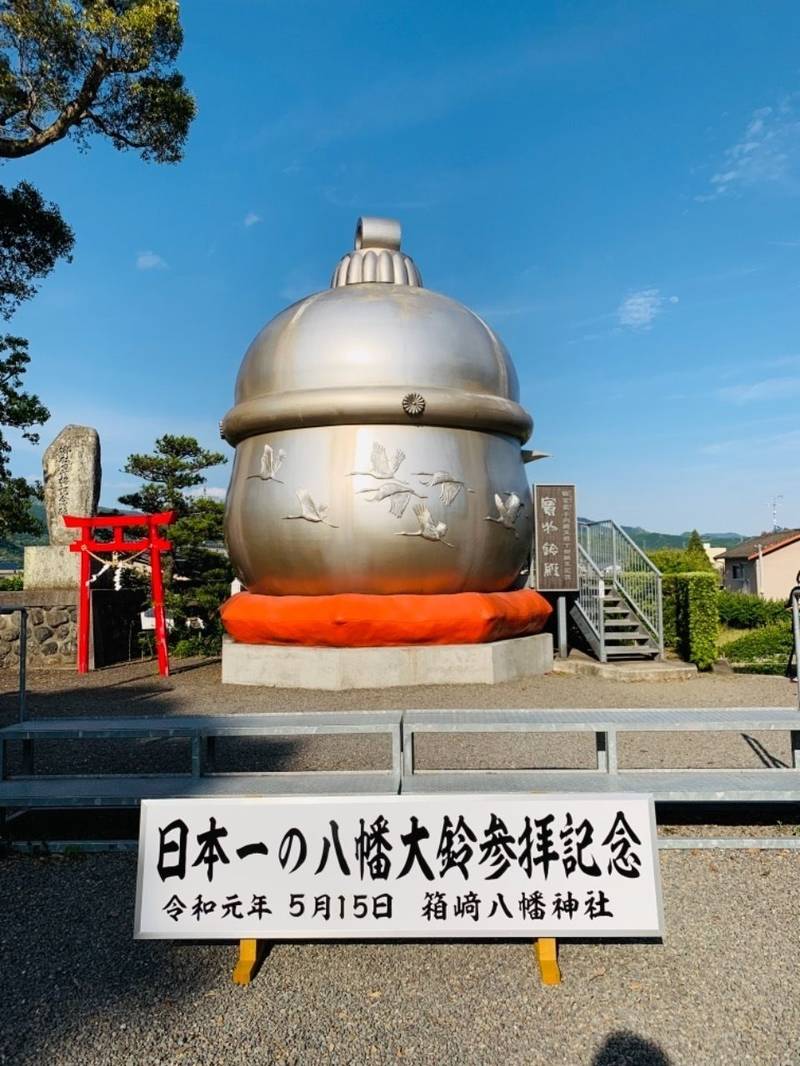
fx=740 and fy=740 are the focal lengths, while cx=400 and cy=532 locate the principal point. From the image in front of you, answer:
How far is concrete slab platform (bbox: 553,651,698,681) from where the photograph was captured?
13.0 meters

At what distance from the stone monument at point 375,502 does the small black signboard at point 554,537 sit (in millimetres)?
1557

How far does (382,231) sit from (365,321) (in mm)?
3175

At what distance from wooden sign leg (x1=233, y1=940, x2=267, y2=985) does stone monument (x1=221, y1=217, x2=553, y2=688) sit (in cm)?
848

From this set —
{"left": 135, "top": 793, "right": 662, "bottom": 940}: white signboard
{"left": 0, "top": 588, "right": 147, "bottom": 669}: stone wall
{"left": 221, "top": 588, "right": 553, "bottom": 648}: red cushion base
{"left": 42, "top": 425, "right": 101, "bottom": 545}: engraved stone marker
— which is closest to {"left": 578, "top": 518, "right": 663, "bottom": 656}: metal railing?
{"left": 221, "top": 588, "right": 553, "bottom": 648}: red cushion base

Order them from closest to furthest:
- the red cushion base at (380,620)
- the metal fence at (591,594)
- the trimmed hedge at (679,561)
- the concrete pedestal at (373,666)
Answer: the concrete pedestal at (373,666)
the red cushion base at (380,620)
the metal fence at (591,594)
the trimmed hedge at (679,561)

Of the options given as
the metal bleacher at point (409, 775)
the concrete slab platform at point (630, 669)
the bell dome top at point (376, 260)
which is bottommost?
the concrete slab platform at point (630, 669)

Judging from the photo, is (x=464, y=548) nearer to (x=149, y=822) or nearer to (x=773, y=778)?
(x=773, y=778)

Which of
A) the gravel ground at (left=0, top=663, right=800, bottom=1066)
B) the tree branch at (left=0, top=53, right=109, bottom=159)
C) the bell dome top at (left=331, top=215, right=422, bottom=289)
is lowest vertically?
the gravel ground at (left=0, top=663, right=800, bottom=1066)

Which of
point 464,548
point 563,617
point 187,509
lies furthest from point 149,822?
point 187,509

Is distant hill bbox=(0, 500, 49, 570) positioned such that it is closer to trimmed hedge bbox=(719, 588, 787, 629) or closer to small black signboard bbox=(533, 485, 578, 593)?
small black signboard bbox=(533, 485, 578, 593)

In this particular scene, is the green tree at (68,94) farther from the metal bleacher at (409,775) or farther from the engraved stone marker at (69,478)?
the metal bleacher at (409,775)

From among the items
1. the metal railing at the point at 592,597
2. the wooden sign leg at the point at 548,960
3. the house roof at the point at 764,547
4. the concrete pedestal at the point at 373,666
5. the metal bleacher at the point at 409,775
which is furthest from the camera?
the house roof at the point at 764,547

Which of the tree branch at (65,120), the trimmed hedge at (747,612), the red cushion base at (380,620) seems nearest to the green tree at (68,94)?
the tree branch at (65,120)

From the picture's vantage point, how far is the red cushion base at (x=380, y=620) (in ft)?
40.1
